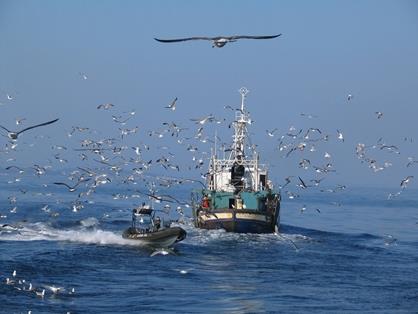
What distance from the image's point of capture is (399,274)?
1683 inches

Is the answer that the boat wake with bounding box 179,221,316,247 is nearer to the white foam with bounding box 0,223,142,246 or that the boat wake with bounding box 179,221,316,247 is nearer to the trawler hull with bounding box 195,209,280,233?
the trawler hull with bounding box 195,209,280,233

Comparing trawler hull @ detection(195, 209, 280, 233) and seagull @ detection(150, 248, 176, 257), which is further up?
trawler hull @ detection(195, 209, 280, 233)

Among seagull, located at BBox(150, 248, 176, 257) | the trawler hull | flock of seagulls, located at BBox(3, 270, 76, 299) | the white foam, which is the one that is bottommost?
flock of seagulls, located at BBox(3, 270, 76, 299)

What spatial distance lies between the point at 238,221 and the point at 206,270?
43.6 feet

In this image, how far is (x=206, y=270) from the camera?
4228 cm

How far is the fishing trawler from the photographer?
55.8 m

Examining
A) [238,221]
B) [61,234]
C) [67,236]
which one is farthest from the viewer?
[61,234]

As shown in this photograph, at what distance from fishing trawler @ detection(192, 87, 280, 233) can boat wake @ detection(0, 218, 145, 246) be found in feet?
20.2

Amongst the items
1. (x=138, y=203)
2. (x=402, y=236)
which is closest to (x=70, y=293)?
(x=402, y=236)

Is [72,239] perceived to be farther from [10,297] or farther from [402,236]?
[402,236]

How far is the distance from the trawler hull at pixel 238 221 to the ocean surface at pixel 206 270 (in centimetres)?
51

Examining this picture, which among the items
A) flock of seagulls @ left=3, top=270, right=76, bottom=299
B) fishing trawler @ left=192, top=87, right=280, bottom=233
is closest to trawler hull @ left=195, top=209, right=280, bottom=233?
fishing trawler @ left=192, top=87, right=280, bottom=233

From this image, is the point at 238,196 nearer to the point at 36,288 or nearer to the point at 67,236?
the point at 67,236

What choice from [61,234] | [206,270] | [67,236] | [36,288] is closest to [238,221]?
[67,236]
